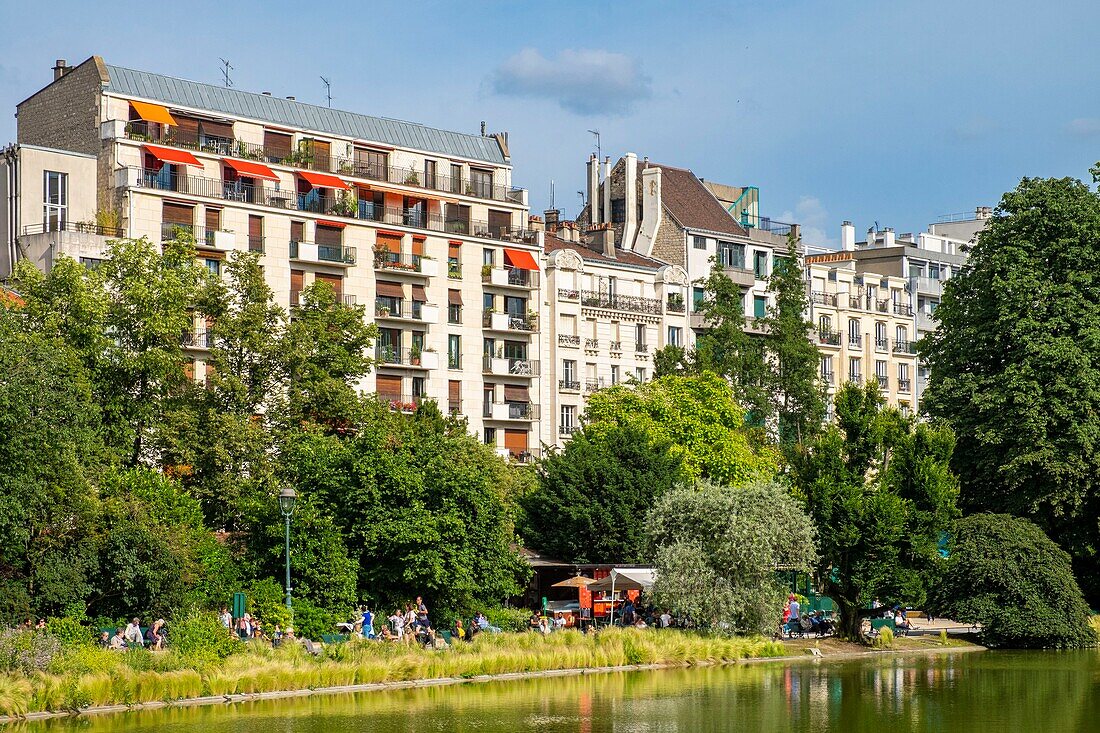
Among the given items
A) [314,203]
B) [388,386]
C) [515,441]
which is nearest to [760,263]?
[515,441]

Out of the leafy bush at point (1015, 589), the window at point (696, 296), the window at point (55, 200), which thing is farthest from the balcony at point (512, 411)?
the leafy bush at point (1015, 589)

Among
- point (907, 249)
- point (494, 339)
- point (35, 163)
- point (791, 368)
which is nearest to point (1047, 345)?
point (791, 368)

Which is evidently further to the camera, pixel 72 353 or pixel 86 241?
pixel 86 241

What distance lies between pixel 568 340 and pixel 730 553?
4108cm

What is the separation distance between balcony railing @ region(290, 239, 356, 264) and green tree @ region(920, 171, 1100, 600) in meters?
32.6

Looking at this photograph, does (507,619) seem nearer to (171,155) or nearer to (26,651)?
(26,651)

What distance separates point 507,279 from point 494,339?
368 cm

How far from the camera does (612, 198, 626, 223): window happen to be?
114500mm

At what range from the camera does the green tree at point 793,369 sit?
305ft

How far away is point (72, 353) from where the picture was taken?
5978 cm

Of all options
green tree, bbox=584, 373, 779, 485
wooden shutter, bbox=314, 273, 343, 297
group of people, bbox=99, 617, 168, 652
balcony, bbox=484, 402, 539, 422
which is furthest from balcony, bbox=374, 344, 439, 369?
group of people, bbox=99, 617, 168, 652

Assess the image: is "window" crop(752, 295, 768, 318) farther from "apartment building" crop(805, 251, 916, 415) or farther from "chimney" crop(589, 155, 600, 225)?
"chimney" crop(589, 155, 600, 225)

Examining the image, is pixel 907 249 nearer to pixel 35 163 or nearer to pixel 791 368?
pixel 791 368

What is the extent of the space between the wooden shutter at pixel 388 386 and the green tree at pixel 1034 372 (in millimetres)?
30371
